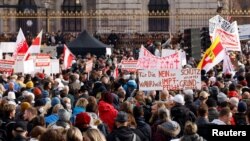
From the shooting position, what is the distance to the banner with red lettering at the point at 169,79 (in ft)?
66.2

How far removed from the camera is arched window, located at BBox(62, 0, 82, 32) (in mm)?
50812

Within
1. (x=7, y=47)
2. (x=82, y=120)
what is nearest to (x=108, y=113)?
(x=82, y=120)

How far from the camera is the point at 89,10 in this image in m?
50.8

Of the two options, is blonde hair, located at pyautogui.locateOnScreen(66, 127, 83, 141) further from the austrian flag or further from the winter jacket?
the austrian flag

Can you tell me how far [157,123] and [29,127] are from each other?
1807 mm

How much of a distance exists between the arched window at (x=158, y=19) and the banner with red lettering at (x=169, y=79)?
29.7m

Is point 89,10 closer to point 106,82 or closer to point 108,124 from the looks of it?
point 106,82

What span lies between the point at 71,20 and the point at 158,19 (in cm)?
419

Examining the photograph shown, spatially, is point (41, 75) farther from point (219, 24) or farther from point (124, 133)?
point (124, 133)

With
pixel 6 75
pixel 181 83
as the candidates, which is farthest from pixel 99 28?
pixel 181 83

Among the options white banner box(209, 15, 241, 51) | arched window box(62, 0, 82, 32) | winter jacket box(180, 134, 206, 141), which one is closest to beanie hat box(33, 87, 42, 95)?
winter jacket box(180, 134, 206, 141)

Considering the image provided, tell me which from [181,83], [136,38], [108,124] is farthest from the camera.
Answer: [136,38]

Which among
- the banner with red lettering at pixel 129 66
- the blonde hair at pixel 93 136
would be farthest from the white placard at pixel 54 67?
the blonde hair at pixel 93 136

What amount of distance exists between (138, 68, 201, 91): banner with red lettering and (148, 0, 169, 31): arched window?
97.6 ft
